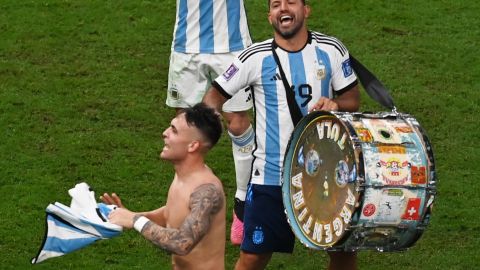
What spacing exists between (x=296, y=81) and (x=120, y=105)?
14.9 feet

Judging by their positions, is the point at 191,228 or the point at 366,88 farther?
the point at 366,88

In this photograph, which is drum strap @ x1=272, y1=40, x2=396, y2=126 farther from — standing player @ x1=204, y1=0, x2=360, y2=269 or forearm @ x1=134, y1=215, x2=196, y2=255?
forearm @ x1=134, y1=215, x2=196, y2=255

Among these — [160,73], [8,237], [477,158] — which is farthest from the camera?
[160,73]

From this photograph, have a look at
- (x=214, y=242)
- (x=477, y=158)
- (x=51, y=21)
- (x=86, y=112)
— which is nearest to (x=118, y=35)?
(x=51, y=21)

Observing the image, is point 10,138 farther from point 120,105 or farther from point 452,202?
point 452,202

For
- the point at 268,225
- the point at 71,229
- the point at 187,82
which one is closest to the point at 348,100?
the point at 268,225

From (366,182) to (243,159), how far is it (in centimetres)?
291

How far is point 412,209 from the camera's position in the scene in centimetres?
775

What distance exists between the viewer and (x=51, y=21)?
14.3m

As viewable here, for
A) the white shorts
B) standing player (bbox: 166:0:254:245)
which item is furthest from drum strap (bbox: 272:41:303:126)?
the white shorts

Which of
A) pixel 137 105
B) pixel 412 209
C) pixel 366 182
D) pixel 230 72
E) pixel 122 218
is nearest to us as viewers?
pixel 122 218

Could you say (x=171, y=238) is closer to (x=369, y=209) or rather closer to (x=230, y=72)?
(x=369, y=209)

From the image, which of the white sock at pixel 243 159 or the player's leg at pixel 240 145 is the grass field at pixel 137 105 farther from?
the white sock at pixel 243 159

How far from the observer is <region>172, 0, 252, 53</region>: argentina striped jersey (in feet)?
36.0
